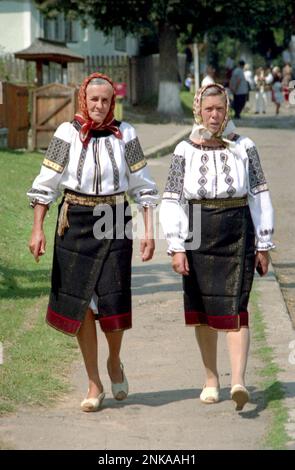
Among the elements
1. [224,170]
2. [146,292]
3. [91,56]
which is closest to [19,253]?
[146,292]

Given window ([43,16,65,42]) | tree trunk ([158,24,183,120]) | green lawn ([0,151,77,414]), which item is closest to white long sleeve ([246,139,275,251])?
green lawn ([0,151,77,414])

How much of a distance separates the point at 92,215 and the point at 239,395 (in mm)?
1229

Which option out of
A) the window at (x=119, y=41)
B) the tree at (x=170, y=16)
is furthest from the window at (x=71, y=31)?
the tree at (x=170, y=16)

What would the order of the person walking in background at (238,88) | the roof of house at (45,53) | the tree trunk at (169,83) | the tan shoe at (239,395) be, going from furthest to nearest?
1. the person walking in background at (238,88)
2. the tree trunk at (169,83)
3. the roof of house at (45,53)
4. the tan shoe at (239,395)

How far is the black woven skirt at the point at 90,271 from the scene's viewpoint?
23.6 ft

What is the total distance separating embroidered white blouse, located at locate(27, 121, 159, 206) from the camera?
279 inches

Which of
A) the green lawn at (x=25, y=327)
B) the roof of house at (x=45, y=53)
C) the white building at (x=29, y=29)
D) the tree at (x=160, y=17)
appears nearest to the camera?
the green lawn at (x=25, y=327)

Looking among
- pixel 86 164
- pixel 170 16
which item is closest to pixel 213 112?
pixel 86 164

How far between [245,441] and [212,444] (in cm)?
16

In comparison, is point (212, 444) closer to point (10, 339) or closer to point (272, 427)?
point (272, 427)

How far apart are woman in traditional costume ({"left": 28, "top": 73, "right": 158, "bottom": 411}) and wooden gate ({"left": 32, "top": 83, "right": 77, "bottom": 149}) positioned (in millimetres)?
18924

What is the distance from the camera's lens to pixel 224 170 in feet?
23.4

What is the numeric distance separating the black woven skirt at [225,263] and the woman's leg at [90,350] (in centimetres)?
62

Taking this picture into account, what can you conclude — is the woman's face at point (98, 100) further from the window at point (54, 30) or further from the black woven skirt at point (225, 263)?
the window at point (54, 30)
